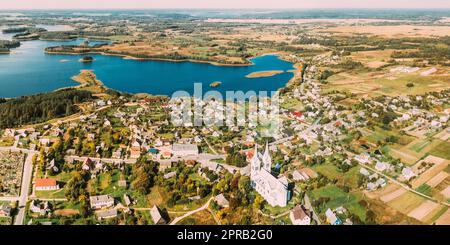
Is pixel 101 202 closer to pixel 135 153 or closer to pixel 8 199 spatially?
pixel 8 199

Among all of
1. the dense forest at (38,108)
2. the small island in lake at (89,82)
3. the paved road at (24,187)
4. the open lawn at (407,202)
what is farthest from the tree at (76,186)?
the small island in lake at (89,82)

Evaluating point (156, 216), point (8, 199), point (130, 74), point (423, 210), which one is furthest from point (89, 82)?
point (423, 210)

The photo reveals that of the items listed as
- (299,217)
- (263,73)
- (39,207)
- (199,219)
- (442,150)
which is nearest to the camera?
(299,217)

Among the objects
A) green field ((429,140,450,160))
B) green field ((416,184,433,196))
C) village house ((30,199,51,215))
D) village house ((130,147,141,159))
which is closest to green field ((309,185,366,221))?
green field ((416,184,433,196))

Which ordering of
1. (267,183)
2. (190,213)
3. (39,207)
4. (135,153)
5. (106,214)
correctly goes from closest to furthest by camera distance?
(106,214)
(190,213)
(39,207)
(267,183)
(135,153)

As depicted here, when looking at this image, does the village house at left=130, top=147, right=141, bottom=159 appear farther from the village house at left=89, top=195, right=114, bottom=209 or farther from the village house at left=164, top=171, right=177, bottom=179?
the village house at left=89, top=195, right=114, bottom=209

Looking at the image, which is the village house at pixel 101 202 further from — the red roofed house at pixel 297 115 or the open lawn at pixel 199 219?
the red roofed house at pixel 297 115
